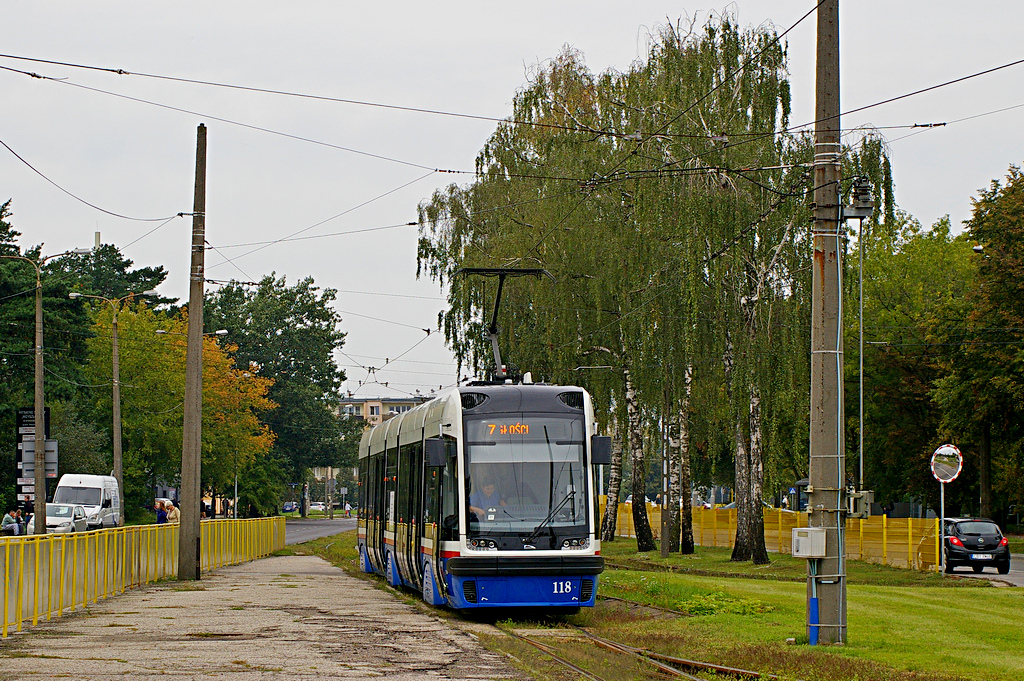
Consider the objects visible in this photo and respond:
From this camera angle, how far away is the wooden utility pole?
1013 inches

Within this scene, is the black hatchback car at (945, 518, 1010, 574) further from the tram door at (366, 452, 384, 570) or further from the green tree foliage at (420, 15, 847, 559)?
the tram door at (366, 452, 384, 570)

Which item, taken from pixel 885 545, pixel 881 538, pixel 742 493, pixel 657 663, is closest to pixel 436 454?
pixel 657 663

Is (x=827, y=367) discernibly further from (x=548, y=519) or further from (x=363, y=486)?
(x=363, y=486)

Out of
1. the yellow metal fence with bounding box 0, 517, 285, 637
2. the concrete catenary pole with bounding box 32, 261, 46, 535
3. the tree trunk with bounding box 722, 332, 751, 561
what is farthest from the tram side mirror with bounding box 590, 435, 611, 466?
the concrete catenary pole with bounding box 32, 261, 46, 535

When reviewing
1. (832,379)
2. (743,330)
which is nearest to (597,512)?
(832,379)

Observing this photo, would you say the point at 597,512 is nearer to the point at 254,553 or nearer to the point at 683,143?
the point at 683,143

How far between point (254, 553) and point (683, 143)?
18.2 m

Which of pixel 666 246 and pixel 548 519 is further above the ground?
pixel 666 246

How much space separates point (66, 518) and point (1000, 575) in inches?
1232

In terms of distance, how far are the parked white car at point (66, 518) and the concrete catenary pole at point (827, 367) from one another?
35.9m

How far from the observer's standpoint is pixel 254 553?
39.1m

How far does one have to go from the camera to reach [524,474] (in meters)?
17.8

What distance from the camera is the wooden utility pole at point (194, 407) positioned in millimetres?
25734

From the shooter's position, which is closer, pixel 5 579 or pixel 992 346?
pixel 5 579
